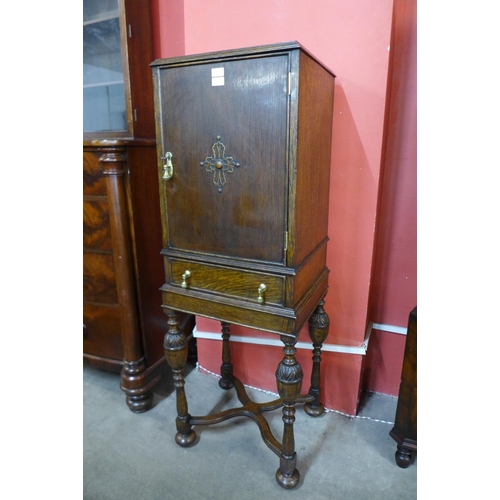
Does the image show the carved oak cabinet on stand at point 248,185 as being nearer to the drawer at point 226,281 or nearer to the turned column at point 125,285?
the drawer at point 226,281

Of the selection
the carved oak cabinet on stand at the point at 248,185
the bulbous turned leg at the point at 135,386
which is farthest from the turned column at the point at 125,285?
the carved oak cabinet on stand at the point at 248,185

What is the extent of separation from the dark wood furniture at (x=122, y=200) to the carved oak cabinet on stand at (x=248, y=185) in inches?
16.5

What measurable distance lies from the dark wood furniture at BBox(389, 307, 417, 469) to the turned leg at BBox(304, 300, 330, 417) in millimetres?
327

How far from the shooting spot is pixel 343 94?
1.41 meters

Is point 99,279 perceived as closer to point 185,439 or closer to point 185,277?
point 185,277

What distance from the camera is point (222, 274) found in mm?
1269

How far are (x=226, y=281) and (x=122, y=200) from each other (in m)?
0.69

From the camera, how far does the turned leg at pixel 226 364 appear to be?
1.86 m

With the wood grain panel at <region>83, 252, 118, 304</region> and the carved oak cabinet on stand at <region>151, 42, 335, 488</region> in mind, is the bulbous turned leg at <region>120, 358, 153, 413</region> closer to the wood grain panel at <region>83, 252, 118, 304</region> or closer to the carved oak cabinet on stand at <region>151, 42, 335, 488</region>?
the wood grain panel at <region>83, 252, 118, 304</region>

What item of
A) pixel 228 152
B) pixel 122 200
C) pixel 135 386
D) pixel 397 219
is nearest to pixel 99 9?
pixel 122 200

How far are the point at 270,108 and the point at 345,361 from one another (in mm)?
1176

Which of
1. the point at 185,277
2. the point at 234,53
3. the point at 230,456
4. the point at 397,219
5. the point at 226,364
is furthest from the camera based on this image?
the point at 226,364

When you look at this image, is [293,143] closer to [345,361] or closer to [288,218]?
[288,218]
